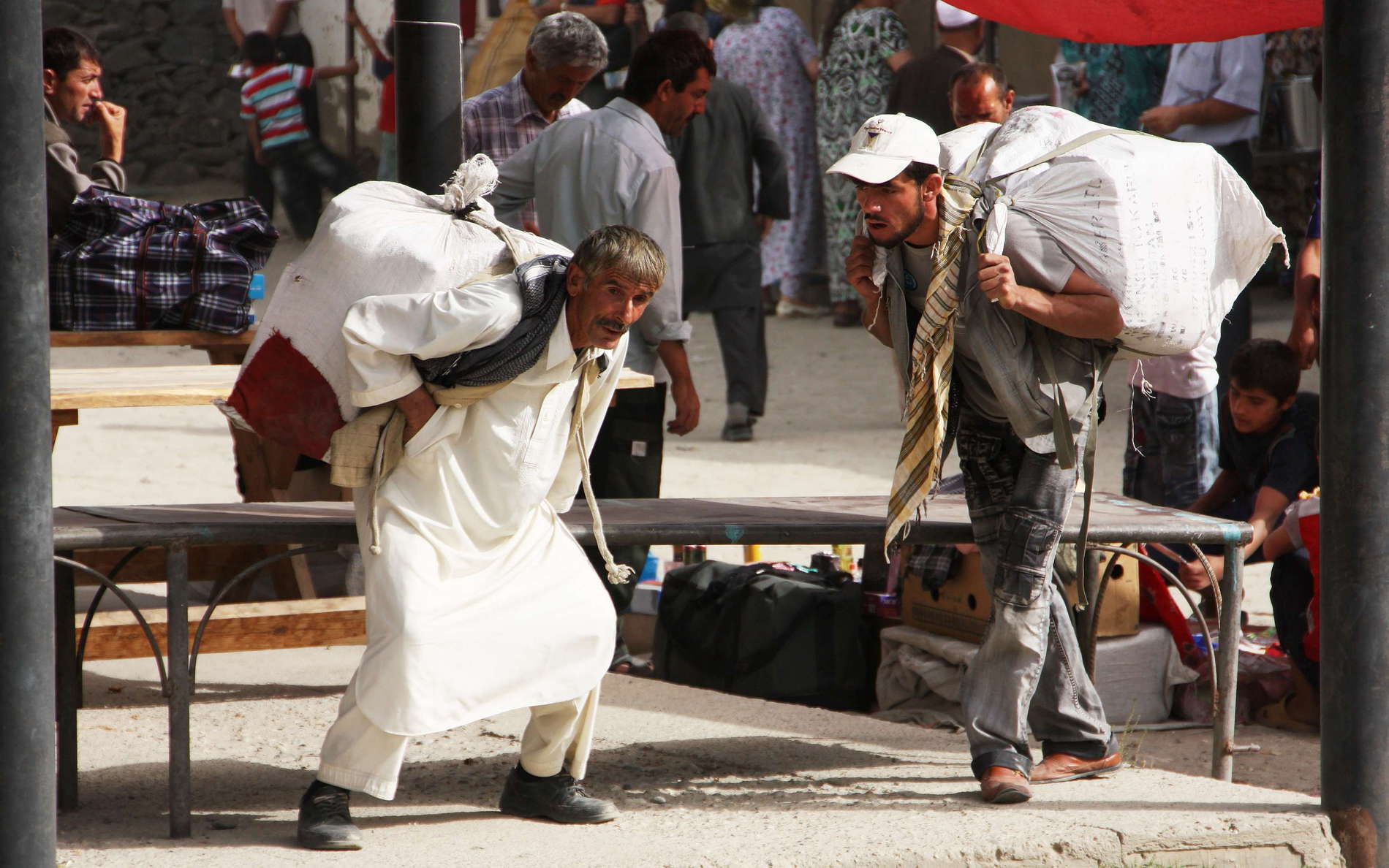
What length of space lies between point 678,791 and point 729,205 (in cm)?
503

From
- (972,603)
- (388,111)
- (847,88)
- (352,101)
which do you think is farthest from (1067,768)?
(352,101)

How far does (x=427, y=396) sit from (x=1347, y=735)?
6.45 feet

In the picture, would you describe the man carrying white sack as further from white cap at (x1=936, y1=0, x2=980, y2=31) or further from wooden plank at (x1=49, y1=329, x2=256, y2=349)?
white cap at (x1=936, y1=0, x2=980, y2=31)

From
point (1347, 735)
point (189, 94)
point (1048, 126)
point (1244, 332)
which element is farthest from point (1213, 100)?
point (189, 94)

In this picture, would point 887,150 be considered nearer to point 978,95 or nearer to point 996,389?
point 996,389

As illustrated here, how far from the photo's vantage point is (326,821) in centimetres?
333

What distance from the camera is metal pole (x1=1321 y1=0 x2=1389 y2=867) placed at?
10.8ft

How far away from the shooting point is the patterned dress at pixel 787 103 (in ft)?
39.3

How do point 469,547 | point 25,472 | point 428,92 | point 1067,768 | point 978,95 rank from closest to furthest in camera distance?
point 25,472
point 469,547
point 1067,768
point 428,92
point 978,95

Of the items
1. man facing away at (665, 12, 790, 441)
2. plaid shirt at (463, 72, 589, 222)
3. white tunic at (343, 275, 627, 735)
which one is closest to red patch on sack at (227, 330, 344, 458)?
white tunic at (343, 275, 627, 735)

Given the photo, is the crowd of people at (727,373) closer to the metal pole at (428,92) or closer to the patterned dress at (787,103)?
the metal pole at (428,92)

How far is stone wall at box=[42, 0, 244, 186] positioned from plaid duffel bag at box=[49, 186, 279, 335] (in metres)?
12.1

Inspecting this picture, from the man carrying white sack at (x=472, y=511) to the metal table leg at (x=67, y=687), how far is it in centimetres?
64

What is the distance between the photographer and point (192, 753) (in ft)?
13.8
